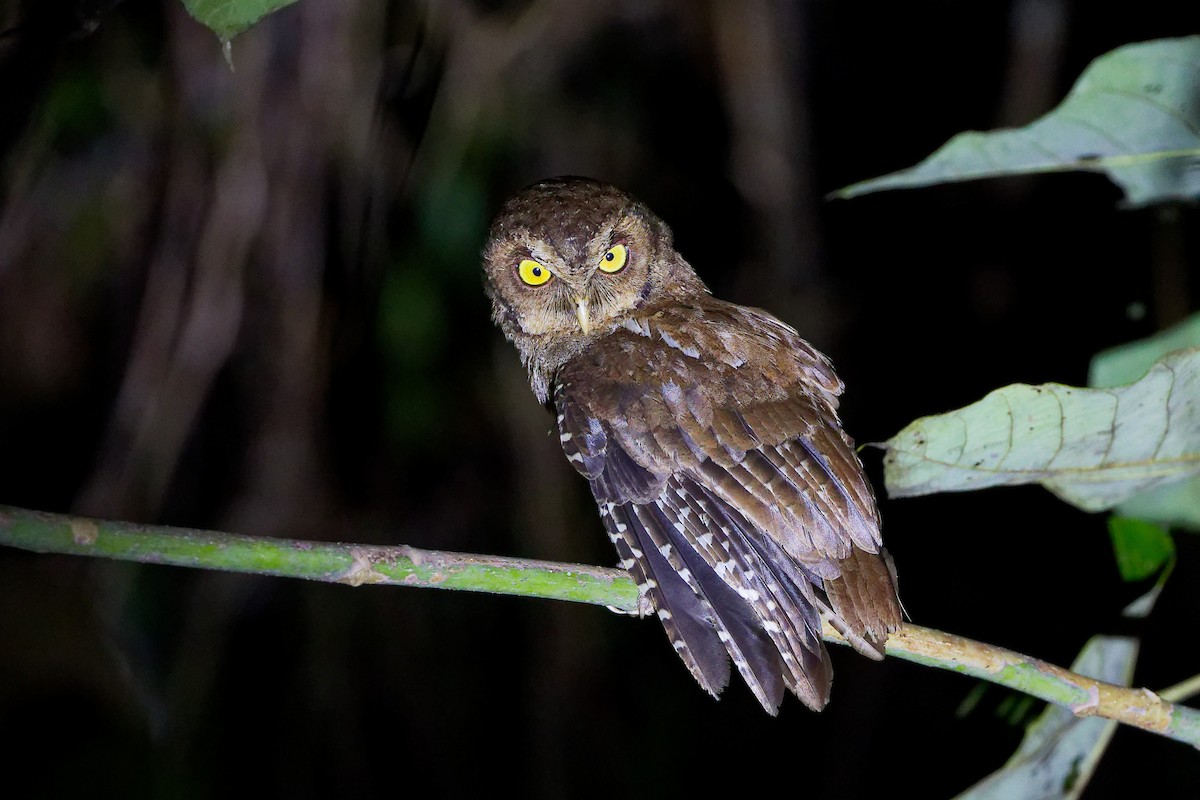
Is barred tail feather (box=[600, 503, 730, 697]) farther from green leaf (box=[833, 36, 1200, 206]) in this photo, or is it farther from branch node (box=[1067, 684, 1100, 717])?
green leaf (box=[833, 36, 1200, 206])

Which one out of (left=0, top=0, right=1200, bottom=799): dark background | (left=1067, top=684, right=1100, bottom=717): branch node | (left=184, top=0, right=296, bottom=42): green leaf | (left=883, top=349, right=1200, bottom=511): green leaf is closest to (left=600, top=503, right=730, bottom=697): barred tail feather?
(left=883, top=349, right=1200, bottom=511): green leaf

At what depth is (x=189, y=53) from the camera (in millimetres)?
3756

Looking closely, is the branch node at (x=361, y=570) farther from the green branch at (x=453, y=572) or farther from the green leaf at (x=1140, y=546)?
the green leaf at (x=1140, y=546)

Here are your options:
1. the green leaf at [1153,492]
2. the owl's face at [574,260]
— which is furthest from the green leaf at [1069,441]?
the owl's face at [574,260]

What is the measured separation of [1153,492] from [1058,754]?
563mm

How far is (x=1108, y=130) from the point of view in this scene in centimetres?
178

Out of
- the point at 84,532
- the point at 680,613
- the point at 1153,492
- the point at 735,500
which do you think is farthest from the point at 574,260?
the point at 84,532

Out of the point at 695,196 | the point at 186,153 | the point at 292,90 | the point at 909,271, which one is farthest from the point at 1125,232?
the point at 186,153

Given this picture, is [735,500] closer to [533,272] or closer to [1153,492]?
[1153,492]

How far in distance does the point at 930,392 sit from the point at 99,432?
376 centimetres

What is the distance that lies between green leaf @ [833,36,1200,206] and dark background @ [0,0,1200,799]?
139cm

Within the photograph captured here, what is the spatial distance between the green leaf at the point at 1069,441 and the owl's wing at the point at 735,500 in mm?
404

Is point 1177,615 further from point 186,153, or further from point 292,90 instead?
point 186,153

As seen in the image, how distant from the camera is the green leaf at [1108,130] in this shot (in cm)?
171
